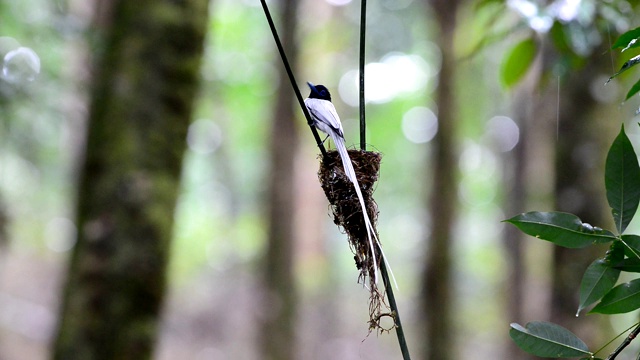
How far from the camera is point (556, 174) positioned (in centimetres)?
466

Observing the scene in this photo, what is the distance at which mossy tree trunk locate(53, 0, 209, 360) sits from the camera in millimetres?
3857

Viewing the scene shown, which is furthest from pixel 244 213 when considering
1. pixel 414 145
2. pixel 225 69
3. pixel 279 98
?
pixel 279 98

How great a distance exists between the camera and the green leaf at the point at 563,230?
127cm

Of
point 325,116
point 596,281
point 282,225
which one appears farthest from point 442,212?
point 596,281

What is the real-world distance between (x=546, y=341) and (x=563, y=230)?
0.21 m

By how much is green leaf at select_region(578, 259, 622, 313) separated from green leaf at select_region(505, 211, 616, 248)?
0.05m

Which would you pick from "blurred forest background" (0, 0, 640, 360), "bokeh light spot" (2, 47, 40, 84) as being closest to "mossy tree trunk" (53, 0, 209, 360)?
"blurred forest background" (0, 0, 640, 360)

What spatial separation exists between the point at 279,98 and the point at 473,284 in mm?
17409

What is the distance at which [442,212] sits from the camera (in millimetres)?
Result: 8227

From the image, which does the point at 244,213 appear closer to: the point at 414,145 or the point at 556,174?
the point at 414,145

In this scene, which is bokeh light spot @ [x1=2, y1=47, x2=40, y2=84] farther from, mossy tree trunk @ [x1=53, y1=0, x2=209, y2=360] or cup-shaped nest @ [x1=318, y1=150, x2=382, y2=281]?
cup-shaped nest @ [x1=318, y1=150, x2=382, y2=281]

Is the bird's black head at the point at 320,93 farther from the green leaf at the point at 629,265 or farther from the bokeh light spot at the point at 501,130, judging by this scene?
the bokeh light spot at the point at 501,130

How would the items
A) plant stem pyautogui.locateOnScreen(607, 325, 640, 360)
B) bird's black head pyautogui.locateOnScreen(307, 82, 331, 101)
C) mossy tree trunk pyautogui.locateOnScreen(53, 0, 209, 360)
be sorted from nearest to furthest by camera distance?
plant stem pyautogui.locateOnScreen(607, 325, 640, 360) < bird's black head pyautogui.locateOnScreen(307, 82, 331, 101) < mossy tree trunk pyautogui.locateOnScreen(53, 0, 209, 360)

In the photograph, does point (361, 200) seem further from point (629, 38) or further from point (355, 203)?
point (629, 38)
